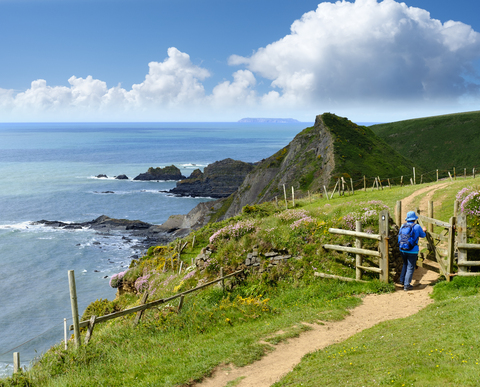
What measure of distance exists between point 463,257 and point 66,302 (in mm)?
42136

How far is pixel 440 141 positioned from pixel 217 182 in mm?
70920

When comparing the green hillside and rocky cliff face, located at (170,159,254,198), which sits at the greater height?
the green hillside

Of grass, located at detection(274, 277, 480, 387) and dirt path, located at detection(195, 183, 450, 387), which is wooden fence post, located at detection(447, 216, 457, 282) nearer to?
dirt path, located at detection(195, 183, 450, 387)

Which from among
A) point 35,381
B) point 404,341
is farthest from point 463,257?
point 35,381

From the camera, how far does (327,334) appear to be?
1189 cm

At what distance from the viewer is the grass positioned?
7211mm

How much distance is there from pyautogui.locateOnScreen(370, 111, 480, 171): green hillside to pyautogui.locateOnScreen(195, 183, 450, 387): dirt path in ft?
306

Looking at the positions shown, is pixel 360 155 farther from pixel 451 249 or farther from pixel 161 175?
pixel 161 175

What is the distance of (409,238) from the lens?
48.2ft

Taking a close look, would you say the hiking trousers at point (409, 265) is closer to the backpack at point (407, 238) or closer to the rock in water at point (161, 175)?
the backpack at point (407, 238)

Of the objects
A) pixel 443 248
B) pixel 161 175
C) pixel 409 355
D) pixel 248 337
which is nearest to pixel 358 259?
pixel 443 248

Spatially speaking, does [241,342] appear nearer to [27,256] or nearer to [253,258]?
[253,258]

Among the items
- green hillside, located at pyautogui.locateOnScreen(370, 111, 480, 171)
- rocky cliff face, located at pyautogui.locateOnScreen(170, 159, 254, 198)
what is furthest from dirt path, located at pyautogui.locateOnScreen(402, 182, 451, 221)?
rocky cliff face, located at pyautogui.locateOnScreen(170, 159, 254, 198)

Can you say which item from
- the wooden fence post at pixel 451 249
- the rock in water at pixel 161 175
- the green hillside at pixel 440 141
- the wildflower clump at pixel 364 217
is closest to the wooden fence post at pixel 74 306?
the wildflower clump at pixel 364 217
